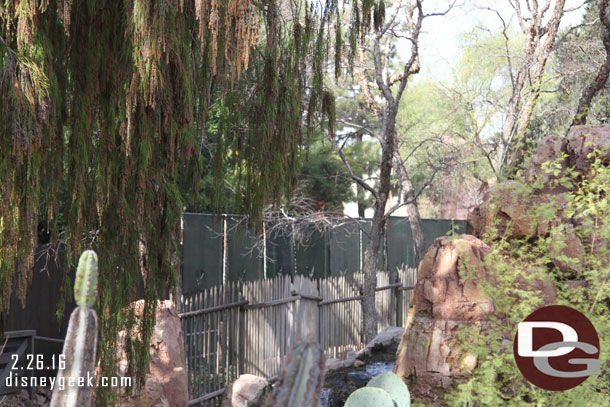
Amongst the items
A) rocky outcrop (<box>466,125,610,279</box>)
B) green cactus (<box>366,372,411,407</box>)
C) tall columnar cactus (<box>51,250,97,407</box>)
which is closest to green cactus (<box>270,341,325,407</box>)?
tall columnar cactus (<box>51,250,97,407</box>)

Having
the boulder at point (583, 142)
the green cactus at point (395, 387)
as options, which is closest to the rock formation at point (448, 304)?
A: the boulder at point (583, 142)

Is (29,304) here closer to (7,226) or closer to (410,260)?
(7,226)

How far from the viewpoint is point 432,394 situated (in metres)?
7.12

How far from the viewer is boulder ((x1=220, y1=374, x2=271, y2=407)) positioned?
7.64m

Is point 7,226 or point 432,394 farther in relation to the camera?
point 432,394

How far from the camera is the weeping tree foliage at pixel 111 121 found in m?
3.48

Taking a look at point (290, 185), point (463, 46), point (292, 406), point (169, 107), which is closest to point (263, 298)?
point (290, 185)

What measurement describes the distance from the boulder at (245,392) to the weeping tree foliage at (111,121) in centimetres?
303

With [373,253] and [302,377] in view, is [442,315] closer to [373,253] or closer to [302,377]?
[373,253]

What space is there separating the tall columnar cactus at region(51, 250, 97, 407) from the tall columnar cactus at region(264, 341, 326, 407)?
483 mm

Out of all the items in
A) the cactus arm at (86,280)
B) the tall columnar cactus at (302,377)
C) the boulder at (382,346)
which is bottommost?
the boulder at (382,346)

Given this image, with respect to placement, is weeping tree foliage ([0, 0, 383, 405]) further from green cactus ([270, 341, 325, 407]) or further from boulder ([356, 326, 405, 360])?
boulder ([356, 326, 405, 360])

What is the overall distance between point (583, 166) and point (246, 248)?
574 cm
